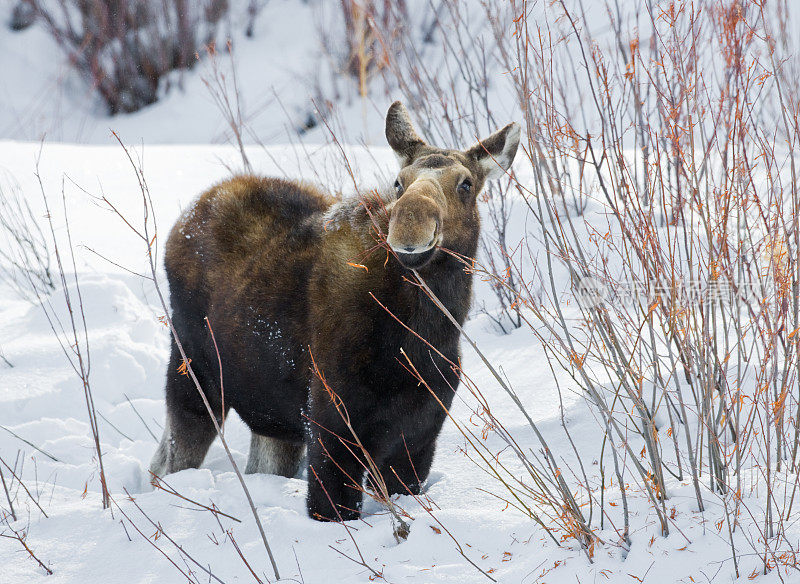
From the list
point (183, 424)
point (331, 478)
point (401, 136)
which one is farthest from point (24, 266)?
point (331, 478)

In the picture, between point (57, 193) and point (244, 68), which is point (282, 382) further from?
point (244, 68)

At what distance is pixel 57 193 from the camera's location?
310 inches

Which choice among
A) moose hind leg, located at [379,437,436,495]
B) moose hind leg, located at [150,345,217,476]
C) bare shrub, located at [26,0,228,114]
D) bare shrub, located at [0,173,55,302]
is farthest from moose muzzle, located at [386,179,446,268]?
bare shrub, located at [26,0,228,114]

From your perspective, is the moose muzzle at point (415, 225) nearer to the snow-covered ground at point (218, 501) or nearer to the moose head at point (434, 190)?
the moose head at point (434, 190)

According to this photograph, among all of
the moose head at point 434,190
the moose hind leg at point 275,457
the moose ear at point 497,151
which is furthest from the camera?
the moose hind leg at point 275,457

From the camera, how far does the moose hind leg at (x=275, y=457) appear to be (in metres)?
4.18

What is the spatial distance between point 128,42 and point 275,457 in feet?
42.1

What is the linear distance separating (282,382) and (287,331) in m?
0.26

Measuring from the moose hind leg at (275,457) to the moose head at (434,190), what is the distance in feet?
5.59

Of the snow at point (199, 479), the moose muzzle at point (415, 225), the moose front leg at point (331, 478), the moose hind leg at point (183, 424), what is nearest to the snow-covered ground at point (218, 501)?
the snow at point (199, 479)

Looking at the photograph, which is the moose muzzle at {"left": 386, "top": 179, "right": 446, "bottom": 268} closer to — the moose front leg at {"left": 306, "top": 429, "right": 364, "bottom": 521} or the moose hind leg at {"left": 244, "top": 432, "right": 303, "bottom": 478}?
the moose front leg at {"left": 306, "top": 429, "right": 364, "bottom": 521}

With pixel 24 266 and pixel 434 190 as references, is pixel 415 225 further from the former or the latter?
pixel 24 266

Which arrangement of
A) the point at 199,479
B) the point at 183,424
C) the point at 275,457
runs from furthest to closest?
the point at 275,457 < the point at 183,424 < the point at 199,479

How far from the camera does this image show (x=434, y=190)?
9.50 ft
